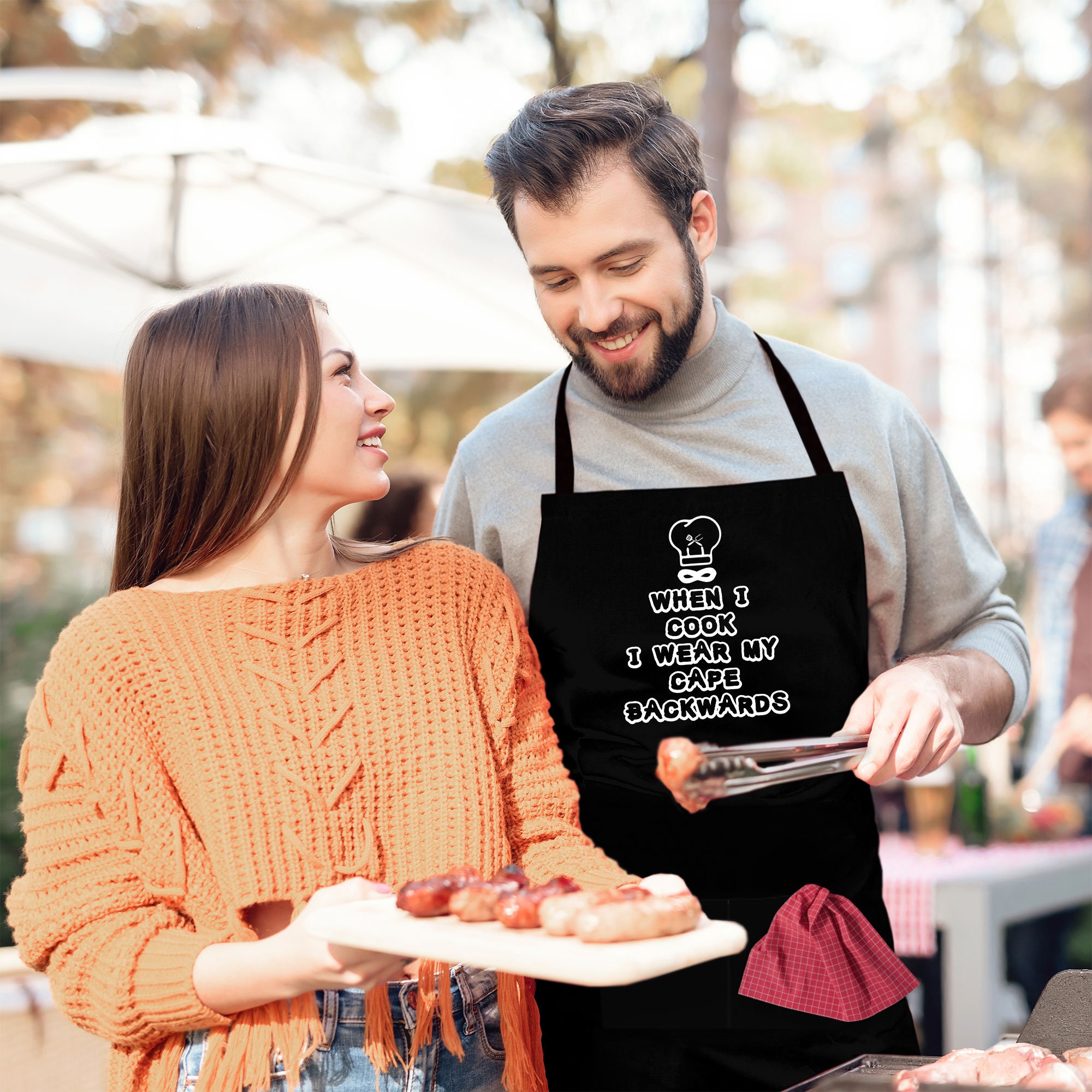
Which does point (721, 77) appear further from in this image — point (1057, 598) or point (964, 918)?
point (964, 918)

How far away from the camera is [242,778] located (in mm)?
1672

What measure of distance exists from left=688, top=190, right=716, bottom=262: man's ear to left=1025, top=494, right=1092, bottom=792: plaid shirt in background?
293cm

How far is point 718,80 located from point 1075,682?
449 cm

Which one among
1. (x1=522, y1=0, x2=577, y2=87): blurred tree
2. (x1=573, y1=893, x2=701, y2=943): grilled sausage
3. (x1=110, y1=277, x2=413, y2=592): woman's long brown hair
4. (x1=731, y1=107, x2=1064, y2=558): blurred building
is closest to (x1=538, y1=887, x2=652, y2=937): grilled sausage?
(x1=573, y1=893, x2=701, y2=943): grilled sausage

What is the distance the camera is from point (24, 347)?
4227 mm

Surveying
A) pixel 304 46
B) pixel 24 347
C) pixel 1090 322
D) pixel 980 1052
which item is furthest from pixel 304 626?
pixel 1090 322

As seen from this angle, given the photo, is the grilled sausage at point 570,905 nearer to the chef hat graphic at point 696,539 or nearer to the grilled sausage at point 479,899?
the grilled sausage at point 479,899

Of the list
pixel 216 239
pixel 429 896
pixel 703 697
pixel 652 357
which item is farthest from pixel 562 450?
pixel 216 239

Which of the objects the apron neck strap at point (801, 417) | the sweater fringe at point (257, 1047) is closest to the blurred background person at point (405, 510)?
the apron neck strap at point (801, 417)

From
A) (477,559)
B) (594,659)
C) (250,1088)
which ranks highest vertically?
(477,559)

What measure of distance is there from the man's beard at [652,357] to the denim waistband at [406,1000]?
924 mm

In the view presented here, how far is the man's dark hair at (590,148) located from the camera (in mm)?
2018

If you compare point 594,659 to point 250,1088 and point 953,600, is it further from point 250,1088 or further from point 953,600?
point 250,1088

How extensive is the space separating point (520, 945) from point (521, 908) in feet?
0.30
